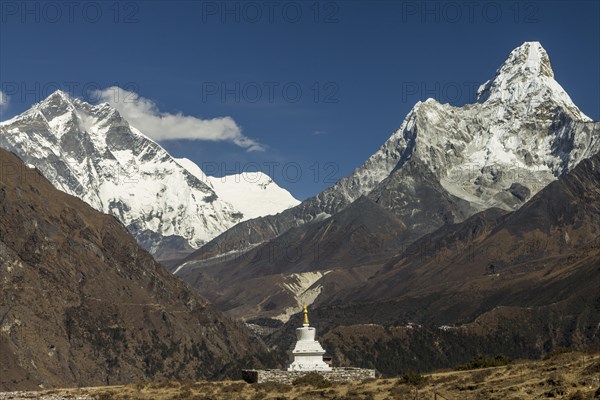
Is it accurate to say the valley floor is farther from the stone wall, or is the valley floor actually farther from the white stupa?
the white stupa

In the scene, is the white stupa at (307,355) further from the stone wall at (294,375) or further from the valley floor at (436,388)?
the valley floor at (436,388)

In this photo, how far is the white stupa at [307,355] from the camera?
290ft

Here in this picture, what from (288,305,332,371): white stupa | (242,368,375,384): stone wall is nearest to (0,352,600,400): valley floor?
(242,368,375,384): stone wall

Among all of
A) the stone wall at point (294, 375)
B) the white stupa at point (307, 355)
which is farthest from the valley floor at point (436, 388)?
the white stupa at point (307, 355)

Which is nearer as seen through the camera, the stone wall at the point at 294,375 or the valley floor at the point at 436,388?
the valley floor at the point at 436,388

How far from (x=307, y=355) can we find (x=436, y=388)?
22.0m

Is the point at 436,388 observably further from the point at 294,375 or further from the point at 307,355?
the point at 307,355

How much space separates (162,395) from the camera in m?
77.2

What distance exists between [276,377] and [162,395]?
9.09m

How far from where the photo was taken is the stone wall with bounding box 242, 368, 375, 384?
8169 centimetres

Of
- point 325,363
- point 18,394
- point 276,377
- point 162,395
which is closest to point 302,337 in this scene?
point 325,363

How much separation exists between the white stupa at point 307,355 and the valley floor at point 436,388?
957 centimetres

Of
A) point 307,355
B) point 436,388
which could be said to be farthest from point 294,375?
point 436,388

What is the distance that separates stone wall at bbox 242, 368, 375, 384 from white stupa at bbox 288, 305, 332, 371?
10.8 ft
